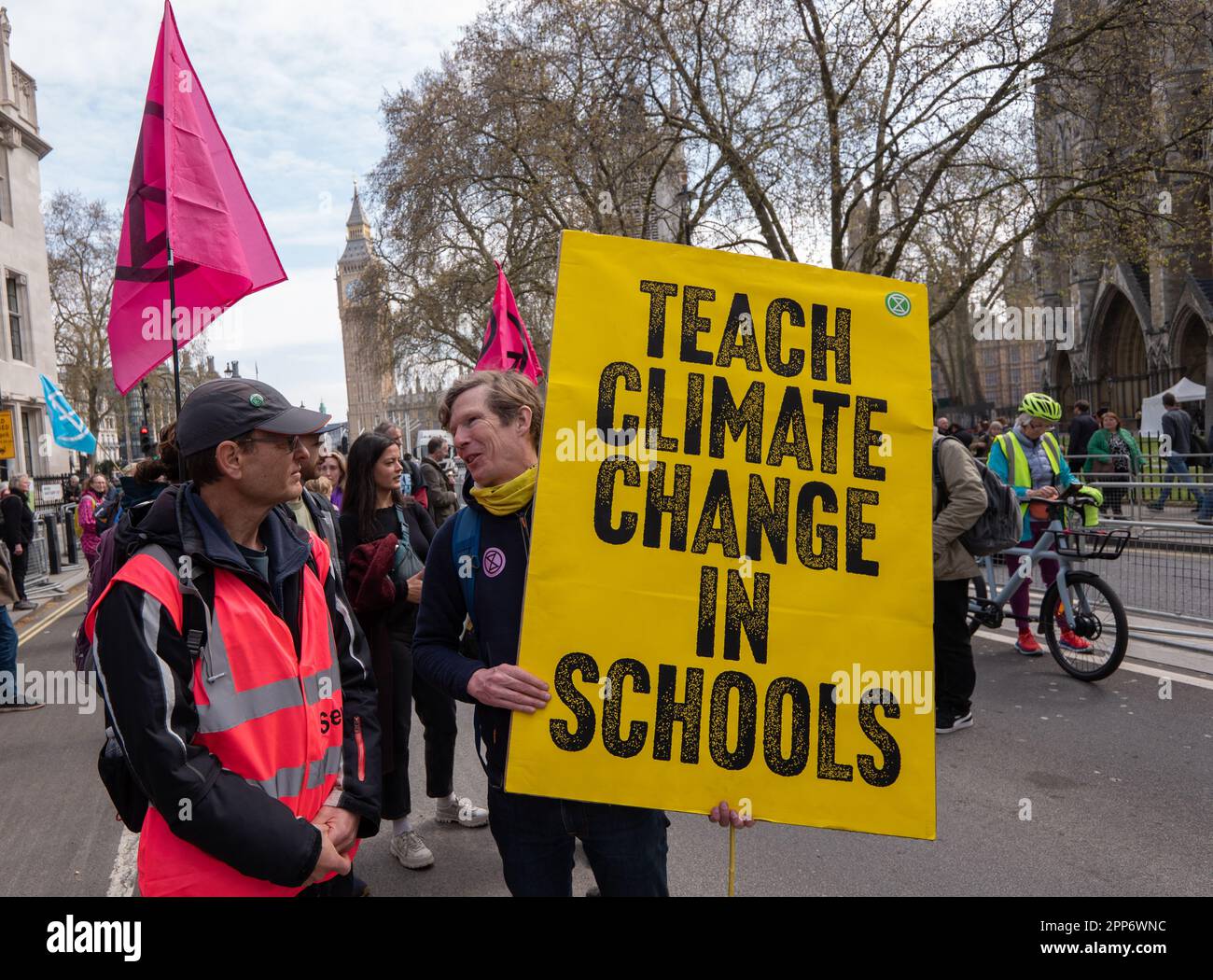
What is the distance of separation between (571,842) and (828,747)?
0.67 m

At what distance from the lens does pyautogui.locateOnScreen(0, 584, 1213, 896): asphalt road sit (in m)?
3.71

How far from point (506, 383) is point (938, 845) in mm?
2977

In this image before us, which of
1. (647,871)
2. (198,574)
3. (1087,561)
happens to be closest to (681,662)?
(647,871)

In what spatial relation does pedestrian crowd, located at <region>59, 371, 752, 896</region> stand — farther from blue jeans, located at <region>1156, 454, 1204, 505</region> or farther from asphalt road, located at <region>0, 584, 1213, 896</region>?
blue jeans, located at <region>1156, 454, 1204, 505</region>

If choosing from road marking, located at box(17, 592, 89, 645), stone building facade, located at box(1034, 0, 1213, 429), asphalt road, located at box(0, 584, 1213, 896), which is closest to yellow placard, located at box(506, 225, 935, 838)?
asphalt road, located at box(0, 584, 1213, 896)

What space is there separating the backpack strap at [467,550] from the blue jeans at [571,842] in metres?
0.47

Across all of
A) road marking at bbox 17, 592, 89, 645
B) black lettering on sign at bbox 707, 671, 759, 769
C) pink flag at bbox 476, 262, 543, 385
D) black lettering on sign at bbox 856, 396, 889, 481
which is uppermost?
pink flag at bbox 476, 262, 543, 385

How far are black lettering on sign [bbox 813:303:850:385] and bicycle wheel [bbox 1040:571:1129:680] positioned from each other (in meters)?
4.79

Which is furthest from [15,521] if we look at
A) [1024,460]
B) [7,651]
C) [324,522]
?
[1024,460]

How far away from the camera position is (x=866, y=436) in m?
2.16

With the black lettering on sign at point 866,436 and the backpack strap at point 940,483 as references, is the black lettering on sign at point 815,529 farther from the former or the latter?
the backpack strap at point 940,483

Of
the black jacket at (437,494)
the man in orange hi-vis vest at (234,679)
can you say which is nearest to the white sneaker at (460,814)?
the man in orange hi-vis vest at (234,679)

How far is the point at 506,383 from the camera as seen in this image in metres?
2.40
